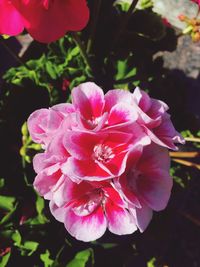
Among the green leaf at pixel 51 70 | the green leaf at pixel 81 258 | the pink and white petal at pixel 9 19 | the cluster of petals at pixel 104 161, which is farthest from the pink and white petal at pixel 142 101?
the green leaf at pixel 51 70

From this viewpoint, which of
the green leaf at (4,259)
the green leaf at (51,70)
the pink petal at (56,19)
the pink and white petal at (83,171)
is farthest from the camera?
the green leaf at (51,70)

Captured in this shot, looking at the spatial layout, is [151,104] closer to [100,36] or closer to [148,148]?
[148,148]

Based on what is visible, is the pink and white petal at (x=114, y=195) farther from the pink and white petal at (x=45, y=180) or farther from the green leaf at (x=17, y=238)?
the green leaf at (x=17, y=238)

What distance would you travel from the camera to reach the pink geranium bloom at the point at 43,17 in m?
0.71

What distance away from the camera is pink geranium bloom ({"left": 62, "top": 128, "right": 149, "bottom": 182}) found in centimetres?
63

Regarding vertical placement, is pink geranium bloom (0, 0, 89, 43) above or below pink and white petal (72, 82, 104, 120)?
above

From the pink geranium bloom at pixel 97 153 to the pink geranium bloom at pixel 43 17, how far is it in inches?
8.3

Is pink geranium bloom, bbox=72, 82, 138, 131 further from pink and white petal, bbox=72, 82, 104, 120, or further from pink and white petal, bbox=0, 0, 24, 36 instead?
pink and white petal, bbox=0, 0, 24, 36

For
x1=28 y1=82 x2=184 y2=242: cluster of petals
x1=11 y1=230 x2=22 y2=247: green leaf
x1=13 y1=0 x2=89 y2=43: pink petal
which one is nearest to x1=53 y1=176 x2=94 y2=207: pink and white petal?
x1=28 y1=82 x2=184 y2=242: cluster of petals

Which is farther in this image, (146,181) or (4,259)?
(4,259)

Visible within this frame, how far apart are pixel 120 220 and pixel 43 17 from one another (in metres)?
0.37

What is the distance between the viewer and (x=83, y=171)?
0.64 m

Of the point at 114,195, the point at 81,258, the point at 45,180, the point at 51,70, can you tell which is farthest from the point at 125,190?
the point at 51,70

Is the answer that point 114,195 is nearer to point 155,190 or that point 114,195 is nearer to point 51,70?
point 155,190
